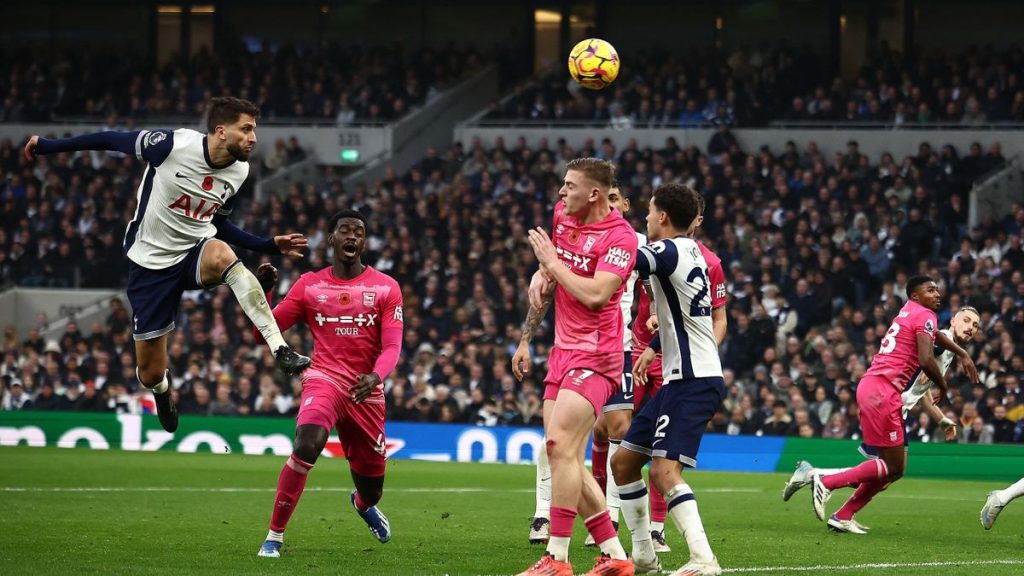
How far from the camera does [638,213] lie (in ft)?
90.5

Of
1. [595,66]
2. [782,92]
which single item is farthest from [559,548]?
[782,92]

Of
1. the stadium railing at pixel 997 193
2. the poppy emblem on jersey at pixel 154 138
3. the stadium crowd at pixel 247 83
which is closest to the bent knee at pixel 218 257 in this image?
the poppy emblem on jersey at pixel 154 138

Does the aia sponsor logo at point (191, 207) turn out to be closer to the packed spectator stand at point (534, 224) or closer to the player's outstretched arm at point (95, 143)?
the player's outstretched arm at point (95, 143)

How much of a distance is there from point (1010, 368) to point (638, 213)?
27.2 ft

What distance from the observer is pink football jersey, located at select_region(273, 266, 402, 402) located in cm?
1093

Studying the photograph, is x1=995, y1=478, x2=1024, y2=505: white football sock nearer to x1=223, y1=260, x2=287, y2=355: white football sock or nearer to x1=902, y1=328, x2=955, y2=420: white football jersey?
x1=902, y1=328, x2=955, y2=420: white football jersey

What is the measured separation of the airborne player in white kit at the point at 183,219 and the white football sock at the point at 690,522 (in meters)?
3.20

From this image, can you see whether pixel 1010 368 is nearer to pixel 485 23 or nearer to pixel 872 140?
pixel 872 140

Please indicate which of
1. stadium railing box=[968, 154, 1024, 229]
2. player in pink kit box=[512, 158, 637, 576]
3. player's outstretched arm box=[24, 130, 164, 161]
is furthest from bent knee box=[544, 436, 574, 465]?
stadium railing box=[968, 154, 1024, 229]

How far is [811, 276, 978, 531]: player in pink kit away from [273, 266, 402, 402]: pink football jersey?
4674 mm

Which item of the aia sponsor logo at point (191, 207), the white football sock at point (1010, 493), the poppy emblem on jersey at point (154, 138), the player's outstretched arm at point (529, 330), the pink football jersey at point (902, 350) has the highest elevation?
the poppy emblem on jersey at point (154, 138)

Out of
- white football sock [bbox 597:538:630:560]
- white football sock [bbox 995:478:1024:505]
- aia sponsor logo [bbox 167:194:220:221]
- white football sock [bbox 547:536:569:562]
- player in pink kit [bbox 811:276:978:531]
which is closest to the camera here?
white football sock [bbox 547:536:569:562]

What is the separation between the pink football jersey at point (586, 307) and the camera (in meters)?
8.91

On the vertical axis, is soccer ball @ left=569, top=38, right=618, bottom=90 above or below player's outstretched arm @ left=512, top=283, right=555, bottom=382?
above
